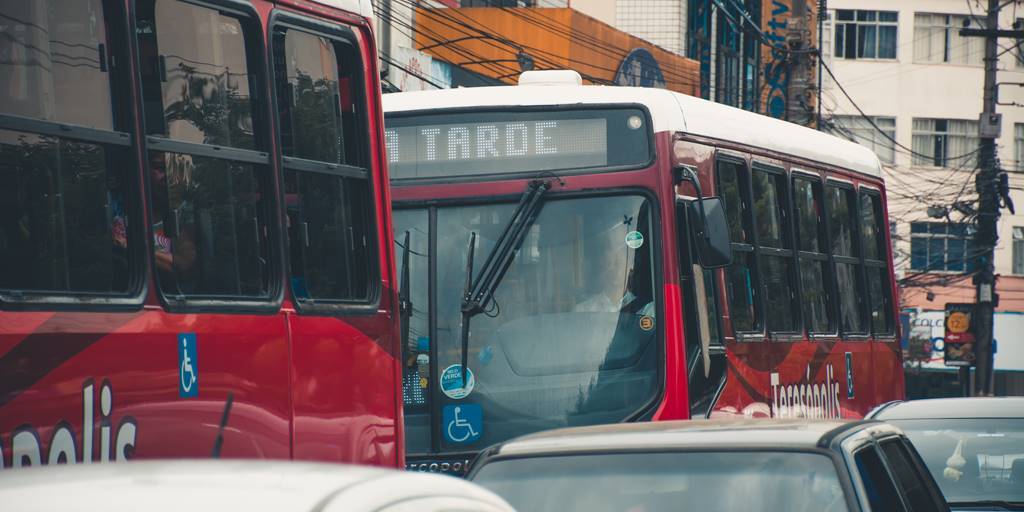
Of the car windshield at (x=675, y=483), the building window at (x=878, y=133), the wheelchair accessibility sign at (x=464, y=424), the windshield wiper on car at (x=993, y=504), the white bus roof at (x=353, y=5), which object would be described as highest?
the building window at (x=878, y=133)

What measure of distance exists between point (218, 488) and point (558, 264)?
6.07m

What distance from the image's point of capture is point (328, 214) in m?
6.12

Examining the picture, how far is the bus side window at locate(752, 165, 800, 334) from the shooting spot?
10320 mm

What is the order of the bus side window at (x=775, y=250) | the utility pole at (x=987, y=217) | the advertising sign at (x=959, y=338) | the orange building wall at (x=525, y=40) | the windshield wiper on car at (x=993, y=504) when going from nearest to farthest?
the windshield wiper on car at (x=993, y=504)
the bus side window at (x=775, y=250)
the orange building wall at (x=525, y=40)
the utility pole at (x=987, y=217)
the advertising sign at (x=959, y=338)

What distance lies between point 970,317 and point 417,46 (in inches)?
595

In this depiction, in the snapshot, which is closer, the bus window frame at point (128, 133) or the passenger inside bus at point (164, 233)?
the bus window frame at point (128, 133)

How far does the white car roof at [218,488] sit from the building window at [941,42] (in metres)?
59.1

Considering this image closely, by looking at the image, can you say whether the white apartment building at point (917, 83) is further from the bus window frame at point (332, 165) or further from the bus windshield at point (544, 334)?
the bus window frame at point (332, 165)

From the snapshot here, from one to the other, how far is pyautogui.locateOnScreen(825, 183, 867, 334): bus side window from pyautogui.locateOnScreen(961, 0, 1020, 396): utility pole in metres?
20.6

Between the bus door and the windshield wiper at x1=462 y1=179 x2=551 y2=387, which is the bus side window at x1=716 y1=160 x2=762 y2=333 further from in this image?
the windshield wiper at x1=462 y1=179 x2=551 y2=387

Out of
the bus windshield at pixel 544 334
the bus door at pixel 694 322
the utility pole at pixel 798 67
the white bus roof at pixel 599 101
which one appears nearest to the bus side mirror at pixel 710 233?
the bus door at pixel 694 322

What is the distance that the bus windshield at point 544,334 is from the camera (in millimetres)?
8656

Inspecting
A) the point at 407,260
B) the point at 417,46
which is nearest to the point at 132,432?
the point at 407,260

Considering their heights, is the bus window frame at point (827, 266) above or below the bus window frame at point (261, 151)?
below
